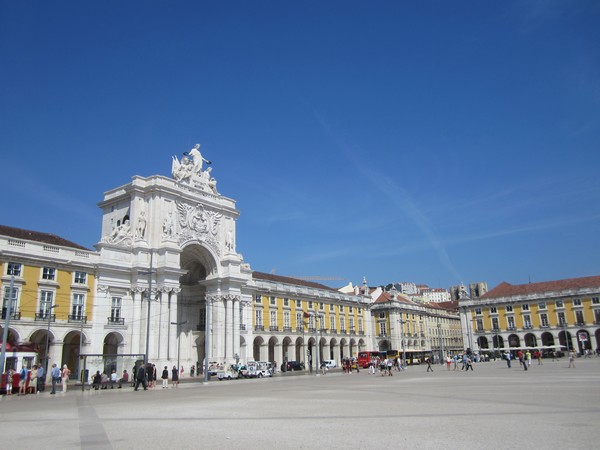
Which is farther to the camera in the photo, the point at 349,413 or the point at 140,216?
the point at 140,216

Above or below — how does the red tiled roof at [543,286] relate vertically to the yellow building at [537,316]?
above

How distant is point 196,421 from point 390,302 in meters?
87.1

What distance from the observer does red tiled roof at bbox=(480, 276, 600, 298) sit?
314 feet

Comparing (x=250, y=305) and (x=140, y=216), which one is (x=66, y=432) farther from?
(x=250, y=305)

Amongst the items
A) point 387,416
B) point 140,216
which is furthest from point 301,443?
point 140,216

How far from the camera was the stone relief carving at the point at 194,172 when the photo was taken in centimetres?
6244

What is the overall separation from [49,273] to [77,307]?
4.11 meters

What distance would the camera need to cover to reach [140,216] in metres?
56.4

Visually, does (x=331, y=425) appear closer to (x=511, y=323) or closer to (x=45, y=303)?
(x=45, y=303)

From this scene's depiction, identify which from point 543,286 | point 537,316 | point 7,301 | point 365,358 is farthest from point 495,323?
point 7,301

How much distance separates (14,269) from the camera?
144 ft

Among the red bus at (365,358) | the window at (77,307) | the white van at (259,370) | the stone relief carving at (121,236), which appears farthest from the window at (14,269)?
the red bus at (365,358)

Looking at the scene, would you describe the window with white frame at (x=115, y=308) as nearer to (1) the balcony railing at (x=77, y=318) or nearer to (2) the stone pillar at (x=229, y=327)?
(1) the balcony railing at (x=77, y=318)

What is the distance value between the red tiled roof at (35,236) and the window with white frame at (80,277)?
3101 mm
